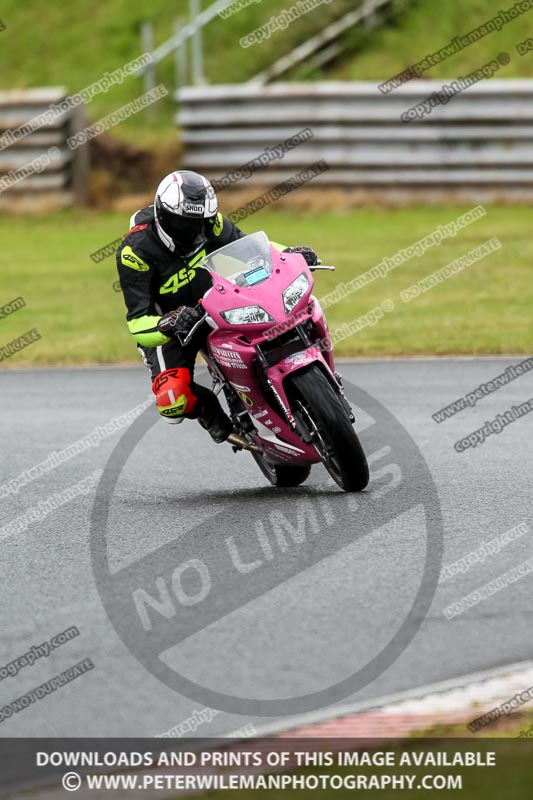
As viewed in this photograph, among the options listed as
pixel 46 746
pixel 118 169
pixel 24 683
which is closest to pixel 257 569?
pixel 24 683

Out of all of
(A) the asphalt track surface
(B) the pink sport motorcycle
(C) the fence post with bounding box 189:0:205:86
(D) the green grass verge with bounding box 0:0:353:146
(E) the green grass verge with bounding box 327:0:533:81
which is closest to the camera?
(A) the asphalt track surface

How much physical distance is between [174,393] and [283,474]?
767mm

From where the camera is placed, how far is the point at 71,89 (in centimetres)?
2445

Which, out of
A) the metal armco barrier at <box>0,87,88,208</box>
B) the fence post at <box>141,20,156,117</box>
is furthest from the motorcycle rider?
the fence post at <box>141,20,156,117</box>

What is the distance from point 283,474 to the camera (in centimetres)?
794

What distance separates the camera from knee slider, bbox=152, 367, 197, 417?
7.96 m

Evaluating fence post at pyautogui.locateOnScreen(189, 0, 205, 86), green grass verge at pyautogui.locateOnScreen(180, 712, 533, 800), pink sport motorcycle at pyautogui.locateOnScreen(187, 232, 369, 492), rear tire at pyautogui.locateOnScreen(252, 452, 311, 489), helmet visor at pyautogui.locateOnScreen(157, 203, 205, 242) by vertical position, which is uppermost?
green grass verge at pyautogui.locateOnScreen(180, 712, 533, 800)

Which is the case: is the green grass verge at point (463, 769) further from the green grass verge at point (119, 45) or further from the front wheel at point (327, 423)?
the green grass verge at point (119, 45)

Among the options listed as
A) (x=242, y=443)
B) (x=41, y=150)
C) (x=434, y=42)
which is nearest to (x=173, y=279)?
(x=242, y=443)

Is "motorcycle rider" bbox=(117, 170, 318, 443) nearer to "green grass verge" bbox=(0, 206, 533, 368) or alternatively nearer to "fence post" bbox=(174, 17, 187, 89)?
"green grass verge" bbox=(0, 206, 533, 368)

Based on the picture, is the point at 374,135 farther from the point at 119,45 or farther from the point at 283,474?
the point at 283,474

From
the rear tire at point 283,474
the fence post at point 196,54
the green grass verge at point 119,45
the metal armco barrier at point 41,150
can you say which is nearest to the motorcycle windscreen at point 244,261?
the rear tire at point 283,474

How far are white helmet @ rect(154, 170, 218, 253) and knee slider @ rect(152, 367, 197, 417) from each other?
769mm

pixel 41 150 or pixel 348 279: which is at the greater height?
pixel 41 150
